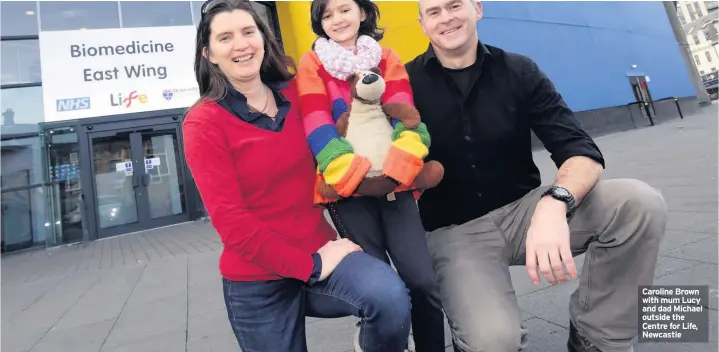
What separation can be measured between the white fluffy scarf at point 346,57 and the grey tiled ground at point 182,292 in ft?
5.58

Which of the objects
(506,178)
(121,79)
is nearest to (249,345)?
(506,178)

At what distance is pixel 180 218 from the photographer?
35.8ft

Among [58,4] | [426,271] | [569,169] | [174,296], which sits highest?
[58,4]

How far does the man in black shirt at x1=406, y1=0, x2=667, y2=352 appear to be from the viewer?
5.14ft

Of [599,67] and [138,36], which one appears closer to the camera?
[138,36]

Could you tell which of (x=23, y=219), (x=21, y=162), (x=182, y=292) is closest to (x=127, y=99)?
(x=21, y=162)

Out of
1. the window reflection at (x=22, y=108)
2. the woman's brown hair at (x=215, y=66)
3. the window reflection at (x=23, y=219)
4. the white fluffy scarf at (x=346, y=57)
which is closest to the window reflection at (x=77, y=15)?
the window reflection at (x=22, y=108)

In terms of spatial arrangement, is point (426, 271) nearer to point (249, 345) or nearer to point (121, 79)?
point (249, 345)

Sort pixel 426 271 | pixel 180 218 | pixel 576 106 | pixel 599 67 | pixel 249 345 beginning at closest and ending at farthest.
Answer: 1. pixel 249 345
2. pixel 426 271
3. pixel 180 218
4. pixel 576 106
5. pixel 599 67

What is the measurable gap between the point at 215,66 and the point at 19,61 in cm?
1245

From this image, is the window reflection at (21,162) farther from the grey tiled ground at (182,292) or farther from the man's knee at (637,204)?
the man's knee at (637,204)

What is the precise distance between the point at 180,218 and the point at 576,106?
46.6 ft

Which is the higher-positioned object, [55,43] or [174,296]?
[55,43]

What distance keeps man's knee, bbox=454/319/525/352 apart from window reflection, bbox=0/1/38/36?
13519 millimetres
